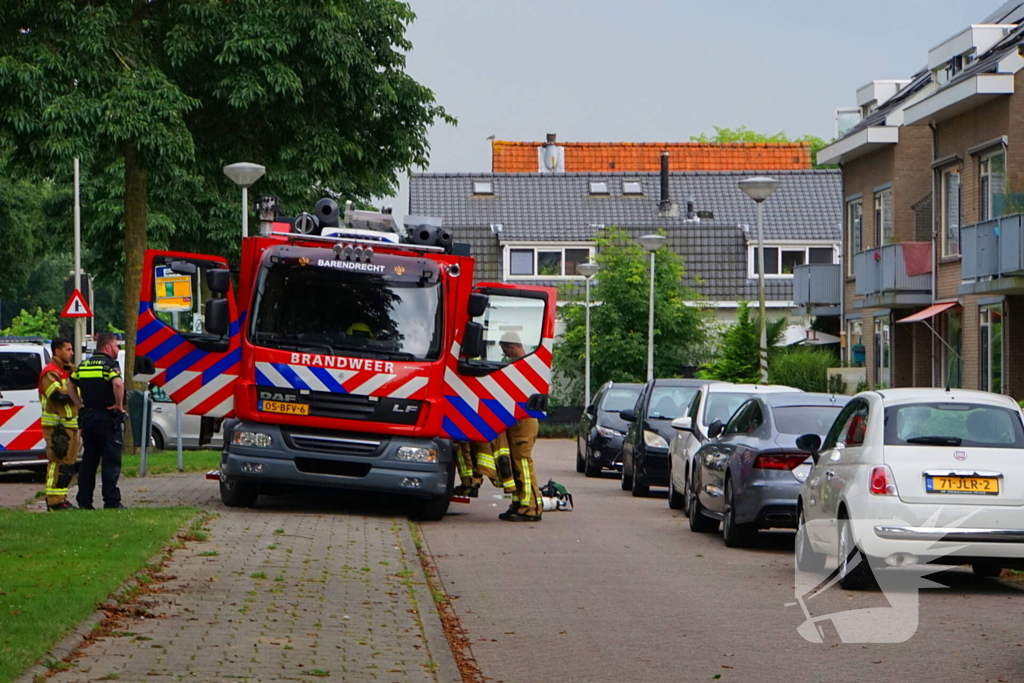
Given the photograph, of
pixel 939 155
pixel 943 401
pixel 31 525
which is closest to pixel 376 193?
pixel 939 155

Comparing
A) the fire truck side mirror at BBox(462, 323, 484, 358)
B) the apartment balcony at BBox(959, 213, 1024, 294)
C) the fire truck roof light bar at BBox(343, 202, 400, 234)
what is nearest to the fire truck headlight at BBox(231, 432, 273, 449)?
the fire truck side mirror at BBox(462, 323, 484, 358)

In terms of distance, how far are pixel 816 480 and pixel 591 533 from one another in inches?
161

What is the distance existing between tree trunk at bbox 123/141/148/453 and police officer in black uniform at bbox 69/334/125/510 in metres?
8.35

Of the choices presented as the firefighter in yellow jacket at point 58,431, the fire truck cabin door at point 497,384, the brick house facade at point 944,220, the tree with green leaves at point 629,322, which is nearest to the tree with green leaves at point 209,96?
the firefighter in yellow jacket at point 58,431

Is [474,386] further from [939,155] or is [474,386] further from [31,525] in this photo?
[939,155]

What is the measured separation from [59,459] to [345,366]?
3083 mm

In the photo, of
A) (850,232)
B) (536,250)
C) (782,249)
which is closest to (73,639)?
(850,232)

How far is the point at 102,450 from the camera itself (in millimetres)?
15945

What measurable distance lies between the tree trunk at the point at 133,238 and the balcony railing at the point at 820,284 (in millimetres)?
24024

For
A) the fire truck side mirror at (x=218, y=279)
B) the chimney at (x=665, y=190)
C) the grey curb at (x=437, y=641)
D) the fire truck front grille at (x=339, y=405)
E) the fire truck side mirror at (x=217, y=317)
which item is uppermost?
the chimney at (x=665, y=190)

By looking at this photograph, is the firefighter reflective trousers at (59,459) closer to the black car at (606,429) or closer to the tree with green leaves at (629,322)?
the black car at (606,429)

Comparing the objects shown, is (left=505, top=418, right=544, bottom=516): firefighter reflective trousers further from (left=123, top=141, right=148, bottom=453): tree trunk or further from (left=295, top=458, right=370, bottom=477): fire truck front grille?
(left=123, top=141, right=148, bottom=453): tree trunk

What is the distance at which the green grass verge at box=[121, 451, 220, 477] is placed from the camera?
23.2 metres

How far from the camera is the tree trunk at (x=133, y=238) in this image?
79.9 ft
